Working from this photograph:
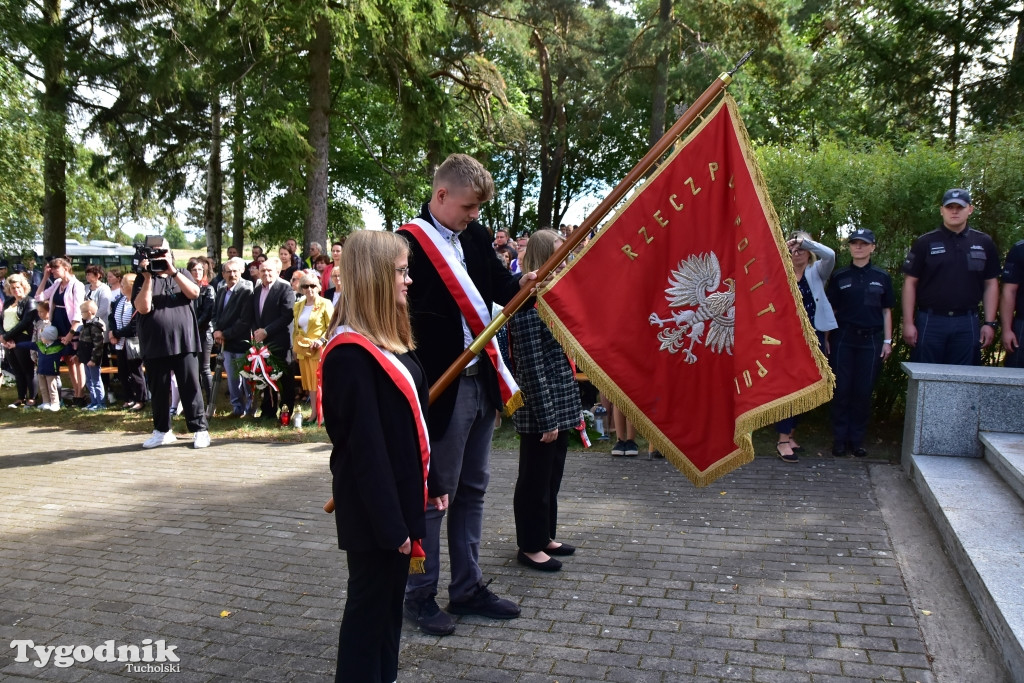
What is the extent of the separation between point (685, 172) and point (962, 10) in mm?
15644

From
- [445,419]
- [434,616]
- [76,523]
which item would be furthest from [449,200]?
[76,523]

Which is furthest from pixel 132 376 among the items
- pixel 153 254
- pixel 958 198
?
pixel 958 198

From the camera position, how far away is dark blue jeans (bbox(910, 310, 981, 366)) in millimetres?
7254

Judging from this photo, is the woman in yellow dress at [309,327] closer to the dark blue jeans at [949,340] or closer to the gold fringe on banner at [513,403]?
Result: the gold fringe on banner at [513,403]

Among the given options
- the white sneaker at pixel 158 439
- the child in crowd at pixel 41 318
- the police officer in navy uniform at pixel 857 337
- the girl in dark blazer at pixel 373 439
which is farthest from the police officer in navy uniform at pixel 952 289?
the child in crowd at pixel 41 318

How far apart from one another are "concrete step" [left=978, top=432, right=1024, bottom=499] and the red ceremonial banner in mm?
2572

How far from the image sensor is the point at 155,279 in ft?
28.2

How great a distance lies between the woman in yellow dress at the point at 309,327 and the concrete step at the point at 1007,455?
665cm

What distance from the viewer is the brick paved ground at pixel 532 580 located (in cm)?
381

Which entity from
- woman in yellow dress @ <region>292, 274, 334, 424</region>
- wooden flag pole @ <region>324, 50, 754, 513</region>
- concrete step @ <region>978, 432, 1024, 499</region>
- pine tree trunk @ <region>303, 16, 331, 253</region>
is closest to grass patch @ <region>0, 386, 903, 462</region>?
woman in yellow dress @ <region>292, 274, 334, 424</region>

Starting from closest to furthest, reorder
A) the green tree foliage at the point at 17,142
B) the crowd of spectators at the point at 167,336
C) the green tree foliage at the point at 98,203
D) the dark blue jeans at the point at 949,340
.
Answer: the dark blue jeans at the point at 949,340 → the crowd of spectators at the point at 167,336 → the green tree foliage at the point at 17,142 → the green tree foliage at the point at 98,203

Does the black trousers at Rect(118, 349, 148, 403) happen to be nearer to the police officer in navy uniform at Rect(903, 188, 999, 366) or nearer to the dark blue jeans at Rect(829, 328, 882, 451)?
the dark blue jeans at Rect(829, 328, 882, 451)

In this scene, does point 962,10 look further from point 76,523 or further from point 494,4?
point 76,523

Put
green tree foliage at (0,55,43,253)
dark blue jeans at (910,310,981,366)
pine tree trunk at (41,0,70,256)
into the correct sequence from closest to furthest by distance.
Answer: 1. dark blue jeans at (910,310,981,366)
2. green tree foliage at (0,55,43,253)
3. pine tree trunk at (41,0,70,256)
